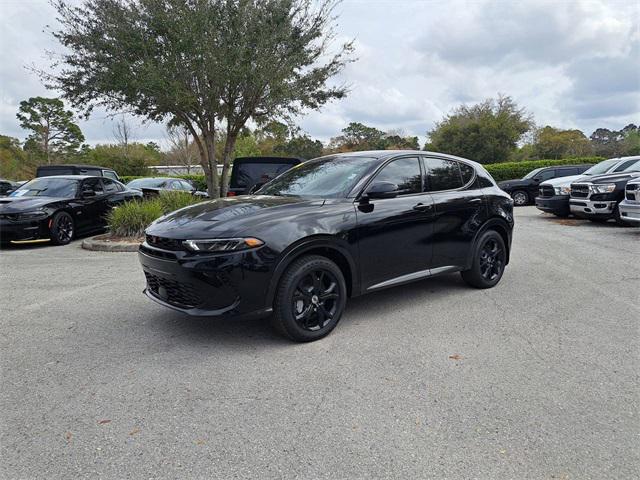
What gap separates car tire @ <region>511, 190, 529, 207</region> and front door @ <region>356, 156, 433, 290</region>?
49.8ft

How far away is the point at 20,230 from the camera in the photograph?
8.79 m

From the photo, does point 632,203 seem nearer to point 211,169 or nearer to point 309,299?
point 309,299

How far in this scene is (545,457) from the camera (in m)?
2.36

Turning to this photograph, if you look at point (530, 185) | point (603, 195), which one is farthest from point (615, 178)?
point (530, 185)

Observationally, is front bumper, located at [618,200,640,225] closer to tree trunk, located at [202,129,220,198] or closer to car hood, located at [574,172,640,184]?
car hood, located at [574,172,640,184]

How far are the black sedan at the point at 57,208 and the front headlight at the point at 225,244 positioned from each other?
7.12 metres

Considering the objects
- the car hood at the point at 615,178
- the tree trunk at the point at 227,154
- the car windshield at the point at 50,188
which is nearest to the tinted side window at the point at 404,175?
the car windshield at the point at 50,188

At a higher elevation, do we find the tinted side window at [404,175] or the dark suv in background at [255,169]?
the dark suv in background at [255,169]

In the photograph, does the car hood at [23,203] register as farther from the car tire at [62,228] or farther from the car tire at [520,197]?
the car tire at [520,197]

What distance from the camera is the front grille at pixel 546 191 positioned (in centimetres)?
1305

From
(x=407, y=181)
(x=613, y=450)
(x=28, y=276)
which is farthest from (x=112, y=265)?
(x=613, y=450)

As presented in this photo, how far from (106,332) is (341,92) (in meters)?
13.2

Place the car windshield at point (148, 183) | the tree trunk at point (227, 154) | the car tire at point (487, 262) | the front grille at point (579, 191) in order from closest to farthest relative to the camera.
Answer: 1. the car tire at point (487, 262)
2. the front grille at point (579, 191)
3. the tree trunk at point (227, 154)
4. the car windshield at point (148, 183)

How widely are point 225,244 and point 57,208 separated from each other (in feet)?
24.6
